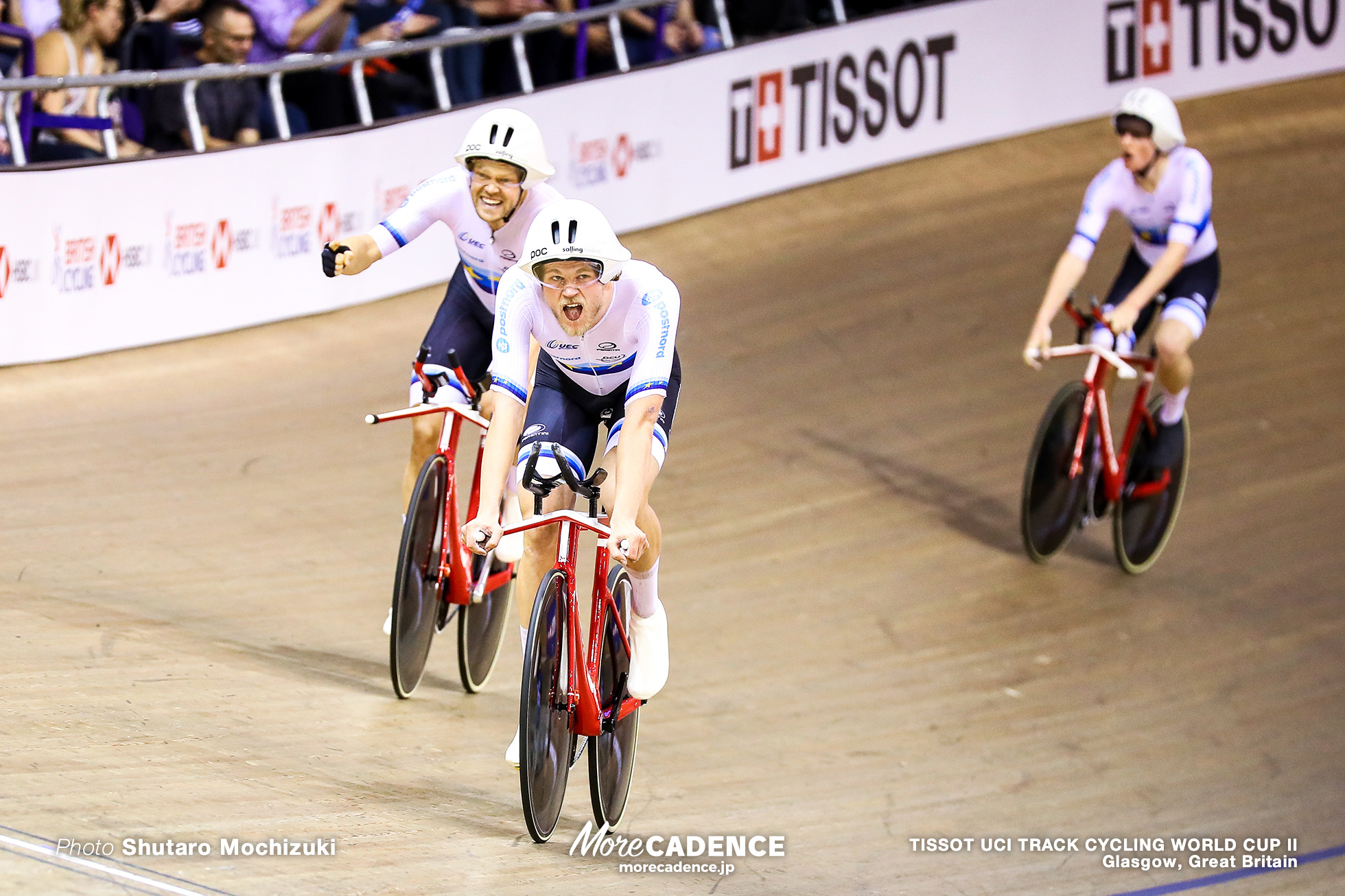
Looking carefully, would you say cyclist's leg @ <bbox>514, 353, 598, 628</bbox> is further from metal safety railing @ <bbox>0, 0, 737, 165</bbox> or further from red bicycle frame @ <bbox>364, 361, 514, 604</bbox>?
metal safety railing @ <bbox>0, 0, 737, 165</bbox>

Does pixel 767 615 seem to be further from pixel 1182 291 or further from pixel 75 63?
pixel 75 63

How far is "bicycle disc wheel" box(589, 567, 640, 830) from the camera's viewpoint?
4.67 m

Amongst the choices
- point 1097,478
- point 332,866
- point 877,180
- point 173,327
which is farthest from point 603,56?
point 332,866

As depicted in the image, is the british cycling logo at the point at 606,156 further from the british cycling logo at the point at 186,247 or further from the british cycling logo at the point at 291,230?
the british cycling logo at the point at 186,247

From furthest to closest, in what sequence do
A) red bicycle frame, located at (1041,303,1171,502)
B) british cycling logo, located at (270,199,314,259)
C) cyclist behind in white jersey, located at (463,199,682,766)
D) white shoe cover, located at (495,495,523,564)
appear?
british cycling logo, located at (270,199,314,259)
red bicycle frame, located at (1041,303,1171,502)
white shoe cover, located at (495,495,523,564)
cyclist behind in white jersey, located at (463,199,682,766)

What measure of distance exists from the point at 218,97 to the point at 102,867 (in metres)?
5.90

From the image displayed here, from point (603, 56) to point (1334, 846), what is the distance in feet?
23.8

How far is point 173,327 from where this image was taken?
902 centimetres

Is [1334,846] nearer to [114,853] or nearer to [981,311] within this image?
[114,853]

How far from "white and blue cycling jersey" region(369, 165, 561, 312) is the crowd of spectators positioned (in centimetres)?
373

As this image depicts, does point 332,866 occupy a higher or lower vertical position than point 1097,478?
higher

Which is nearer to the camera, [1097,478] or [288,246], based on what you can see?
[1097,478]

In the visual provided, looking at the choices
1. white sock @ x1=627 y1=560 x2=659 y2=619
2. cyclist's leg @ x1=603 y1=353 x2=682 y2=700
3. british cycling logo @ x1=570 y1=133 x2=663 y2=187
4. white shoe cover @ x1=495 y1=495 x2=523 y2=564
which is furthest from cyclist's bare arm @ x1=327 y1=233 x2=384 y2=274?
british cycling logo @ x1=570 y1=133 x2=663 y2=187

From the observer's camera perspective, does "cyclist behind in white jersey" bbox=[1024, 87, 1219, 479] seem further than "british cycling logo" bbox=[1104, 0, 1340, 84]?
No
